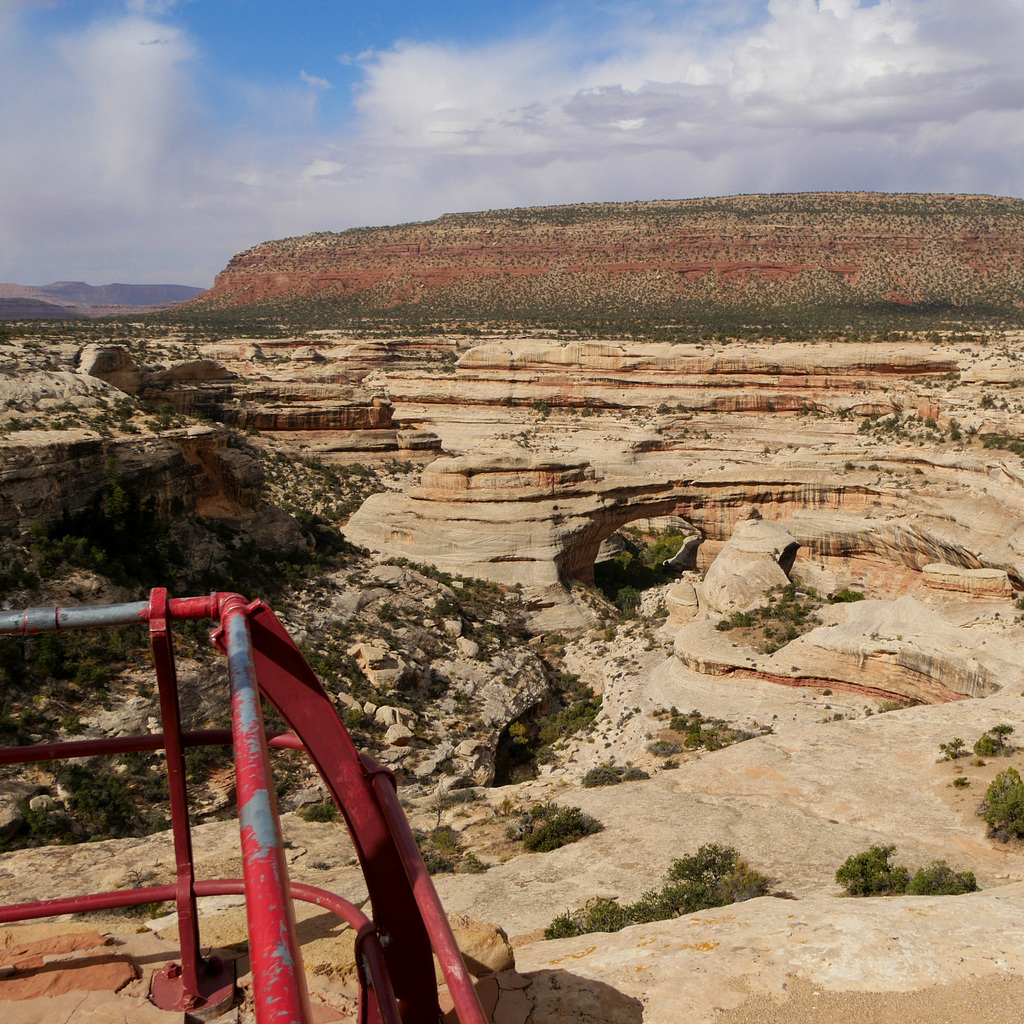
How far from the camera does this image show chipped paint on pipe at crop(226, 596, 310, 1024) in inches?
60.1

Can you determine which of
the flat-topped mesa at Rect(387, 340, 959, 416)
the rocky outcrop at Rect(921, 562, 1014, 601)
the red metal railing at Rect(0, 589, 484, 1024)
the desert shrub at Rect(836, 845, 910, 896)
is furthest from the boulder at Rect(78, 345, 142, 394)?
the desert shrub at Rect(836, 845, 910, 896)

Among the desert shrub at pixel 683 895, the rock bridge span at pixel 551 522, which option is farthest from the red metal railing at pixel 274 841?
the rock bridge span at pixel 551 522

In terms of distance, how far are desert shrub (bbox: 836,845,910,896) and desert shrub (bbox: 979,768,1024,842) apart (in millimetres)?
1604

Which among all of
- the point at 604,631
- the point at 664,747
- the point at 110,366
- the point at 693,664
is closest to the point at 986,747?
the point at 664,747

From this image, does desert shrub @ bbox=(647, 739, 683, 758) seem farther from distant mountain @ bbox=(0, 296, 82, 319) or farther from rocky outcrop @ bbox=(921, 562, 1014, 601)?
distant mountain @ bbox=(0, 296, 82, 319)

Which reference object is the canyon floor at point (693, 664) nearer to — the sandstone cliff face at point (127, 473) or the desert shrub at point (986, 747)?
the sandstone cliff face at point (127, 473)

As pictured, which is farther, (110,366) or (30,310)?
(30,310)

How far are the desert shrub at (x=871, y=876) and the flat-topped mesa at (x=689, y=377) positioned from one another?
3118 cm

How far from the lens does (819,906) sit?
606 centimetres

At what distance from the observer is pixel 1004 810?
923 cm

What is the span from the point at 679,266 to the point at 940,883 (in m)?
87.9

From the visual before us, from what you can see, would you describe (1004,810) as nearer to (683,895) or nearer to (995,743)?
(995,743)

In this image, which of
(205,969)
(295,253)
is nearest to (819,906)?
(205,969)

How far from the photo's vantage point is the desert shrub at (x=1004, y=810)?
9.10 metres
